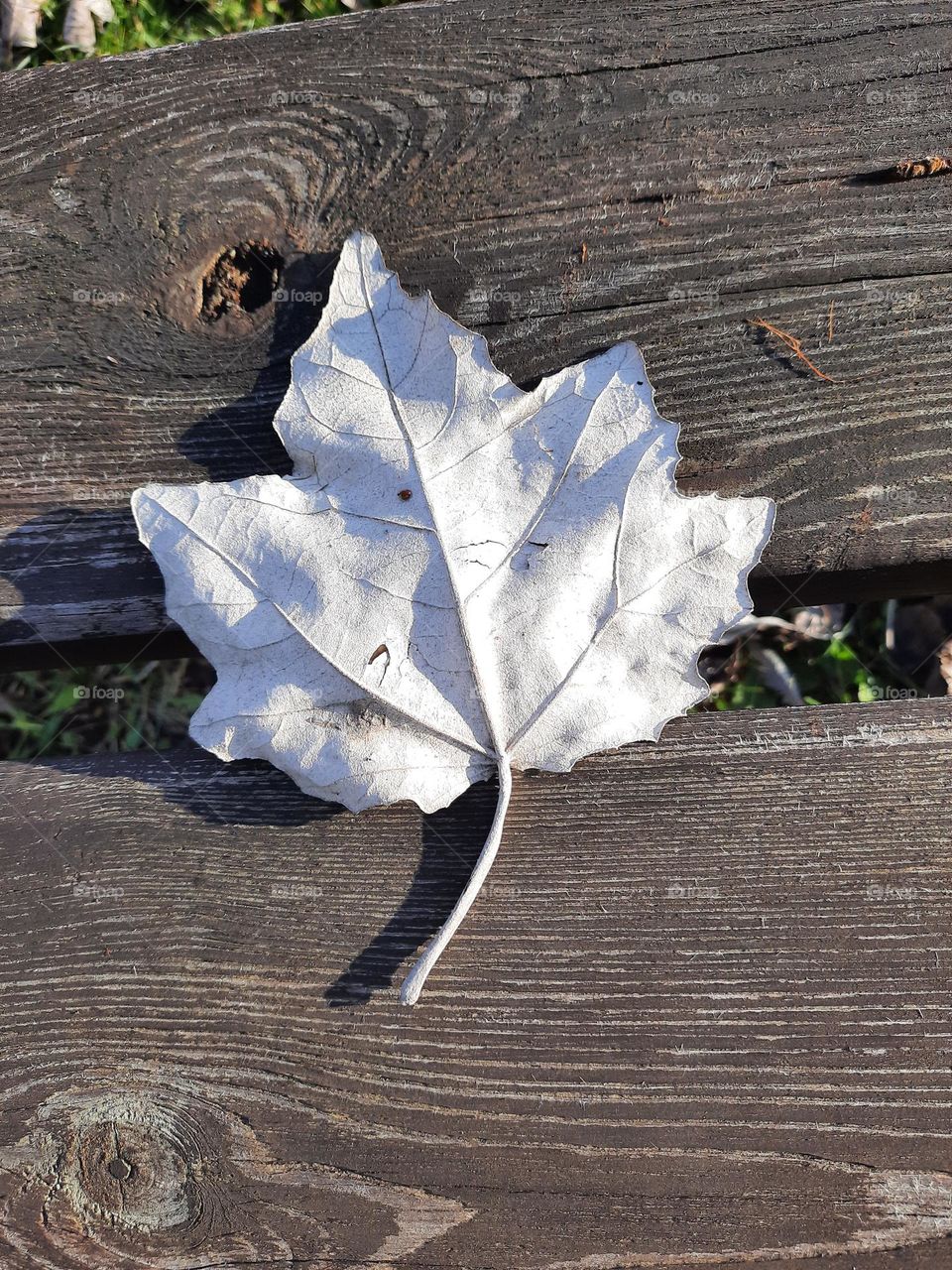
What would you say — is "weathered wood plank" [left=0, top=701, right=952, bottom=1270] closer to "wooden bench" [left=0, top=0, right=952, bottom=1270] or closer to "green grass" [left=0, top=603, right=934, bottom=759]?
"wooden bench" [left=0, top=0, right=952, bottom=1270]

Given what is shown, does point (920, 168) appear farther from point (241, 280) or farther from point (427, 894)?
point (427, 894)

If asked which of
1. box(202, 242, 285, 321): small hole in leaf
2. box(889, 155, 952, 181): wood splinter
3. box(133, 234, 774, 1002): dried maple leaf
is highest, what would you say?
box(202, 242, 285, 321): small hole in leaf

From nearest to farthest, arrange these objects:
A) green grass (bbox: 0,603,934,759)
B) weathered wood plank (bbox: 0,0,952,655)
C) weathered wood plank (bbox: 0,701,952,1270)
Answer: weathered wood plank (bbox: 0,701,952,1270) < weathered wood plank (bbox: 0,0,952,655) < green grass (bbox: 0,603,934,759)

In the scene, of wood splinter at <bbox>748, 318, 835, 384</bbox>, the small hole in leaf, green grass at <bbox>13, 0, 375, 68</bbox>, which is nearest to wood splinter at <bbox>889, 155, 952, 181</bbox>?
wood splinter at <bbox>748, 318, 835, 384</bbox>

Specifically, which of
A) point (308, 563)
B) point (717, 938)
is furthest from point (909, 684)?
point (308, 563)

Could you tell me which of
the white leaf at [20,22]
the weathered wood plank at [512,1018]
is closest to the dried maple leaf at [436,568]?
the weathered wood plank at [512,1018]

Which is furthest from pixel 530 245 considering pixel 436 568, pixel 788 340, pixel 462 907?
pixel 462 907

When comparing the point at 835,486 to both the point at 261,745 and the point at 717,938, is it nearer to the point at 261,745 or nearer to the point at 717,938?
the point at 717,938
